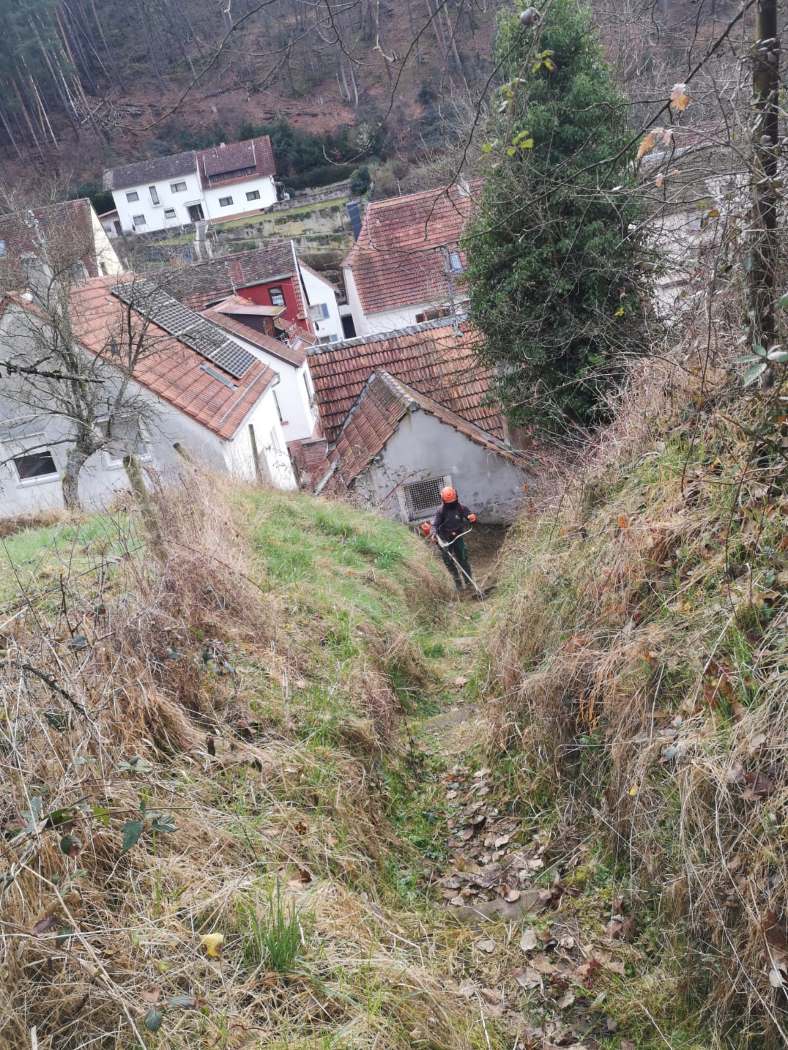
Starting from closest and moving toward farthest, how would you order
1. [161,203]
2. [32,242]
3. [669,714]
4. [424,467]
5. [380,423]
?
1. [669,714]
2. [32,242]
3. [424,467]
4. [380,423]
5. [161,203]

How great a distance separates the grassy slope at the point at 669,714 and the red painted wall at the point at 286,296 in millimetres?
29714

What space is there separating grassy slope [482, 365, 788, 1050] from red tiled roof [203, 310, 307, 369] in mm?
20306

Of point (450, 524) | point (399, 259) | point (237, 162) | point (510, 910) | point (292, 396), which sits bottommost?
point (510, 910)

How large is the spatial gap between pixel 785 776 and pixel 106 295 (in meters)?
18.9

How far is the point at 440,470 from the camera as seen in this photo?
17297 millimetres

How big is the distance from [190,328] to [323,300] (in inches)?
702

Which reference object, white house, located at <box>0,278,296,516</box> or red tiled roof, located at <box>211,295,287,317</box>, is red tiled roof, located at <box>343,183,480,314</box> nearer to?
red tiled roof, located at <box>211,295,287,317</box>

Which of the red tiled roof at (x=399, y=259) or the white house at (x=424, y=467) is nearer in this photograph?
the white house at (x=424, y=467)

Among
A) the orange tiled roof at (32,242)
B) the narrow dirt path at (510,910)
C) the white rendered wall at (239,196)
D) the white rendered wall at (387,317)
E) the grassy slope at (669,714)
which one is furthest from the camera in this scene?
the white rendered wall at (239,196)

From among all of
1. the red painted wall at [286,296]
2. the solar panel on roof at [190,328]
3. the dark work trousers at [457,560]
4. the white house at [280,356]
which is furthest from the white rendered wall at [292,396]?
the dark work trousers at [457,560]

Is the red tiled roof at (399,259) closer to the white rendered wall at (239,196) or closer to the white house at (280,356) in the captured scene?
the white house at (280,356)

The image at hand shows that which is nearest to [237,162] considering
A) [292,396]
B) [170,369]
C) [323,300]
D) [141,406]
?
[323,300]

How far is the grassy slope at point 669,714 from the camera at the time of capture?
2771mm

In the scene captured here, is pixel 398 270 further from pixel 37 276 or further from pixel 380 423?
pixel 37 276
